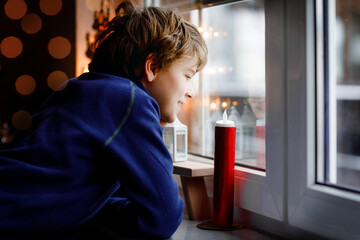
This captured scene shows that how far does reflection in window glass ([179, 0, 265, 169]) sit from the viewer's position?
0.90m

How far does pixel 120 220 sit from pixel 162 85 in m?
0.31

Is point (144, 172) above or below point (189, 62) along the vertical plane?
below

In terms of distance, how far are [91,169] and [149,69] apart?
0.86 ft

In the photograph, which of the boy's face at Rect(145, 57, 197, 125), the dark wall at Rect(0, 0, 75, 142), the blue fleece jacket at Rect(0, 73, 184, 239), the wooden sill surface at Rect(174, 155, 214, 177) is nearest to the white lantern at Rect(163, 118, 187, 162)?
the wooden sill surface at Rect(174, 155, 214, 177)

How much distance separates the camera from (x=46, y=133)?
733 millimetres

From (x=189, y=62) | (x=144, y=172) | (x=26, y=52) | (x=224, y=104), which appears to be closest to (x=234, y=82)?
(x=224, y=104)

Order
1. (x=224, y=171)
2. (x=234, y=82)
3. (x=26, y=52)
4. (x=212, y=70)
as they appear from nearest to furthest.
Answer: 1. (x=224, y=171)
2. (x=234, y=82)
3. (x=212, y=70)
4. (x=26, y=52)

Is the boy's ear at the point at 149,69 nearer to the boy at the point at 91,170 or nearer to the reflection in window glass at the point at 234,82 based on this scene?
the boy at the point at 91,170

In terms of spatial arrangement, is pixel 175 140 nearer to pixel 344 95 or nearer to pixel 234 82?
pixel 234 82

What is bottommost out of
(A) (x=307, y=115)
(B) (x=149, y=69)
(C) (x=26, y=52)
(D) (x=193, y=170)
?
(D) (x=193, y=170)

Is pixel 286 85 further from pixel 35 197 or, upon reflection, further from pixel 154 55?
pixel 35 197

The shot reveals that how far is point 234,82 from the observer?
100 centimetres

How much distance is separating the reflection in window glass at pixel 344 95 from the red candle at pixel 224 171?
0.19 m

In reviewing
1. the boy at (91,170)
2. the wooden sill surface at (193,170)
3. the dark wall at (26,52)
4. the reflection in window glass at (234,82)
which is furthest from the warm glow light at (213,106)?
the dark wall at (26,52)
